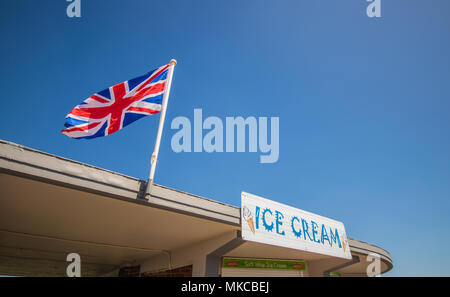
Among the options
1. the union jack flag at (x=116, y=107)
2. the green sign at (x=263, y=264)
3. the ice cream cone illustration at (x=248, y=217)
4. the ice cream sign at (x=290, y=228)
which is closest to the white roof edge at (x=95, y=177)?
the ice cream cone illustration at (x=248, y=217)

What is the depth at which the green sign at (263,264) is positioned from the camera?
26.5 ft

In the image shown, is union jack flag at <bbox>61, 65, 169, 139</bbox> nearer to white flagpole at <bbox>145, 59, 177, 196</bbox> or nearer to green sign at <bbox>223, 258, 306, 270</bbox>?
white flagpole at <bbox>145, 59, 177, 196</bbox>

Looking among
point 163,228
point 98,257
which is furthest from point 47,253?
point 163,228

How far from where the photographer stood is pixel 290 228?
24.1ft

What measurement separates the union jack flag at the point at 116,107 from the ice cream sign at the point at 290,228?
323 cm

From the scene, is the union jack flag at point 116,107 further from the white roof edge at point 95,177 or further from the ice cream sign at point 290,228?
the ice cream sign at point 290,228

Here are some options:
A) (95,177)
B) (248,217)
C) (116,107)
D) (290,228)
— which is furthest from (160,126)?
(290,228)

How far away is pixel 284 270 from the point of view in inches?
356

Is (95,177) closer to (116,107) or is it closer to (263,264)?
(116,107)

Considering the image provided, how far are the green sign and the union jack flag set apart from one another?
4.95 meters
